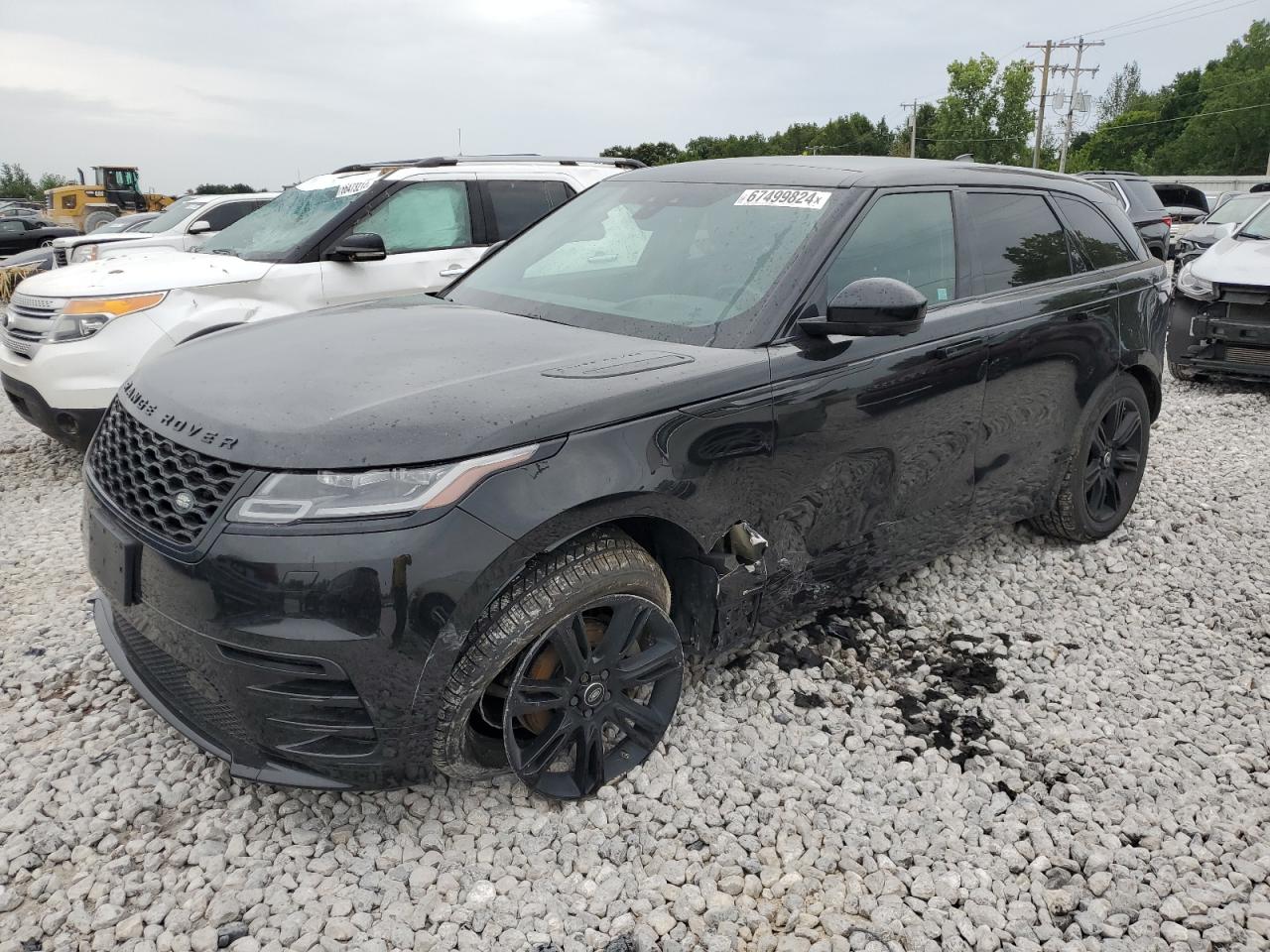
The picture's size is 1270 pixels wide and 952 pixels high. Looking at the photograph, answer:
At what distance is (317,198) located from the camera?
6.49 m

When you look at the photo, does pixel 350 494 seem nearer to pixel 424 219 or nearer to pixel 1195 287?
pixel 424 219

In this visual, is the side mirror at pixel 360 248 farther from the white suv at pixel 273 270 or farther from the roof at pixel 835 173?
the roof at pixel 835 173

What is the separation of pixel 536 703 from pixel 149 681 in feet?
3.48

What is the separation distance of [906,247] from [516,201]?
4102 millimetres

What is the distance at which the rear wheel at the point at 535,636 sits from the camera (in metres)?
2.27

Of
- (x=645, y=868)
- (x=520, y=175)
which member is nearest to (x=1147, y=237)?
(x=520, y=175)

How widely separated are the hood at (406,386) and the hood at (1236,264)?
21.1 feet

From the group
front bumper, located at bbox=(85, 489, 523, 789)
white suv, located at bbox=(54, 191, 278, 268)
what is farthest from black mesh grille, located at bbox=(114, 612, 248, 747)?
white suv, located at bbox=(54, 191, 278, 268)

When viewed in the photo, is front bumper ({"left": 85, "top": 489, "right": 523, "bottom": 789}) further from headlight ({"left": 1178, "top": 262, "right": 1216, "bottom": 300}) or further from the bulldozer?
the bulldozer

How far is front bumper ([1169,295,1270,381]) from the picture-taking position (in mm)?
7340

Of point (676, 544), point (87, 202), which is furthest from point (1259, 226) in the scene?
point (87, 202)

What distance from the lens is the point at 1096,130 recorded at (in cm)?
8788

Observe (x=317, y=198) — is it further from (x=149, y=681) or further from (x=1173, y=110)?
(x=1173, y=110)

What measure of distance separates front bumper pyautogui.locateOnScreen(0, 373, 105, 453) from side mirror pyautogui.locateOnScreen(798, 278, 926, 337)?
4.29m
